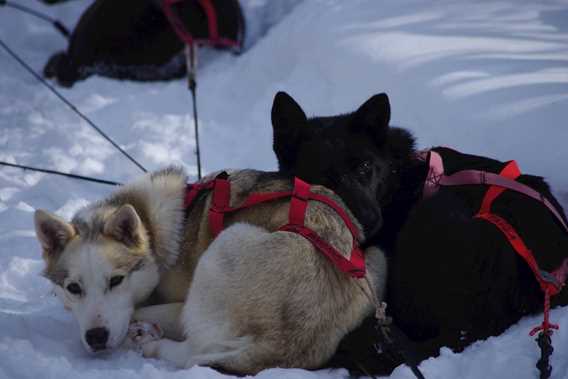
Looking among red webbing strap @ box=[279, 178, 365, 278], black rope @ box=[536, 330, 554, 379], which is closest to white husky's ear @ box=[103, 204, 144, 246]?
red webbing strap @ box=[279, 178, 365, 278]

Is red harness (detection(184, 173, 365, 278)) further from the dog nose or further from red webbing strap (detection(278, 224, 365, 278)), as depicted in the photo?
the dog nose

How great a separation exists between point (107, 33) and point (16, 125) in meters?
1.83

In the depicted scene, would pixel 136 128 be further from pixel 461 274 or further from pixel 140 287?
pixel 461 274

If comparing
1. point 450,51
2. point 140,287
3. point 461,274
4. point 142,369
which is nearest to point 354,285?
→ point 461,274

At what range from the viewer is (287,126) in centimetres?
297

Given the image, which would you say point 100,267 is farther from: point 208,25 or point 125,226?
point 208,25

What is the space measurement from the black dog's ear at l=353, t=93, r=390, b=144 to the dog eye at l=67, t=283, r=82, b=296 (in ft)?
5.21

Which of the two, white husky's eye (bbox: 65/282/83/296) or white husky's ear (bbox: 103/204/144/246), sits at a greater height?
white husky's ear (bbox: 103/204/144/246)

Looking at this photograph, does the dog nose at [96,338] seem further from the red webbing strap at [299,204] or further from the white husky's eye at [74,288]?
the red webbing strap at [299,204]

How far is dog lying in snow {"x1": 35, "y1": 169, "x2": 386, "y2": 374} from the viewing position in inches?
87.8

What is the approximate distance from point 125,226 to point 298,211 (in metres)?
0.92

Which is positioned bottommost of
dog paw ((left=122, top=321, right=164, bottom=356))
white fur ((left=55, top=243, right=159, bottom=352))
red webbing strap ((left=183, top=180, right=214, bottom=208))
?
dog paw ((left=122, top=321, right=164, bottom=356))

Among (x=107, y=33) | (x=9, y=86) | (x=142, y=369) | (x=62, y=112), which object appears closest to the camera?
(x=142, y=369)

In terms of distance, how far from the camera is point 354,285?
7.63 feet
